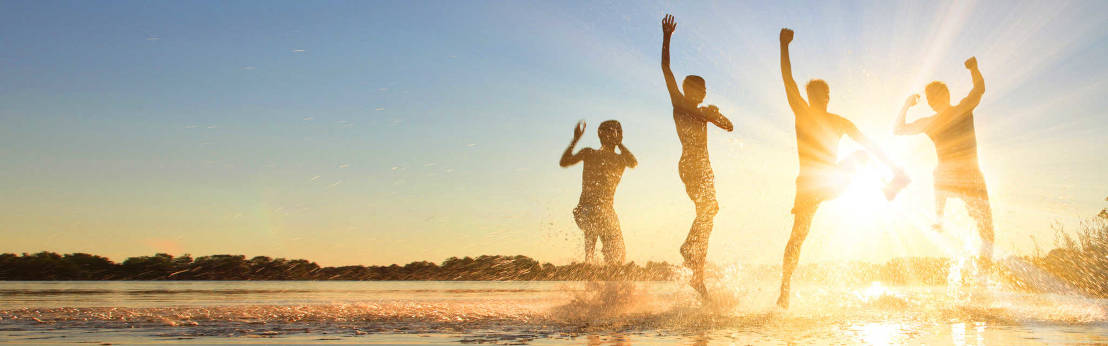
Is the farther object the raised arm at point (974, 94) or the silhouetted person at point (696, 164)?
the raised arm at point (974, 94)

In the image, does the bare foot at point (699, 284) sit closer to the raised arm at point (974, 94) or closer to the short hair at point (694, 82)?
the short hair at point (694, 82)

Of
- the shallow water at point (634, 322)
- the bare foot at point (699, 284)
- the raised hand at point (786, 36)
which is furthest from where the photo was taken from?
the raised hand at point (786, 36)

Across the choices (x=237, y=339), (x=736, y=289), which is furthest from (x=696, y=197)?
(x=237, y=339)

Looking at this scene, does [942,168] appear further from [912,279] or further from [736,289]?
[736,289]

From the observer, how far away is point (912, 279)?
12055mm

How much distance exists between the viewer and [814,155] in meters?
10.6

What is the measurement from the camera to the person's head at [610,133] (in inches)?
438

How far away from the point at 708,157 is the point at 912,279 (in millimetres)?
4405

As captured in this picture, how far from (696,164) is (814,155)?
1.72 meters

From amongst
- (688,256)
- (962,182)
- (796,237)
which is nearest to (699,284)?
(688,256)

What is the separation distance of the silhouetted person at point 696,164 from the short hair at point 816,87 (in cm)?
143

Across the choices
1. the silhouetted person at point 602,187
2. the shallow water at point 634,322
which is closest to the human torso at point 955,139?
the shallow water at point 634,322

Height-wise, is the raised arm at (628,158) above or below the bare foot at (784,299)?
above

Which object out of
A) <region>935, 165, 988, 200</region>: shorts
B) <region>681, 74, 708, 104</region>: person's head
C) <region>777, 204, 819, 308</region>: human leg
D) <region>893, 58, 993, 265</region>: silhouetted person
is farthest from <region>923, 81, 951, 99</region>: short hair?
<region>681, 74, 708, 104</region>: person's head
